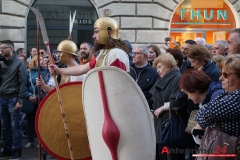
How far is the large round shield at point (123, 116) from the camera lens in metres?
3.39

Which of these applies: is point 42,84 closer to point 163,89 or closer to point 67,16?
point 163,89

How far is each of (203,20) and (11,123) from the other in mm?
8054

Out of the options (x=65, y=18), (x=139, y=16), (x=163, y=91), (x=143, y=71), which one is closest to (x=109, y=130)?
(x=163, y=91)

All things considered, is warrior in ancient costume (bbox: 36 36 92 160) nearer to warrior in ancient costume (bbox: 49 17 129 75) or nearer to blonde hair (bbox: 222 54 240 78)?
warrior in ancient costume (bbox: 49 17 129 75)

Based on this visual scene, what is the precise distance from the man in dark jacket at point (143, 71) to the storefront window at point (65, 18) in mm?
7232

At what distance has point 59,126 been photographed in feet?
15.2

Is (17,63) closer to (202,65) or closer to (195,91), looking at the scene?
(202,65)

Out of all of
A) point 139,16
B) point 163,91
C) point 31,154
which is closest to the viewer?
point 163,91

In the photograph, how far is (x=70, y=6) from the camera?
1382cm

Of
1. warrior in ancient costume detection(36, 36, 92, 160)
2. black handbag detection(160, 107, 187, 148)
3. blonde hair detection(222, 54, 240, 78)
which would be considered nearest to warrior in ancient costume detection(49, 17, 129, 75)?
warrior in ancient costume detection(36, 36, 92, 160)

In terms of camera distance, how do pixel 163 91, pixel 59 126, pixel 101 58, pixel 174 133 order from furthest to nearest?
pixel 163 91 < pixel 174 133 < pixel 59 126 < pixel 101 58

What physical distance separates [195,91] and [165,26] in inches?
382

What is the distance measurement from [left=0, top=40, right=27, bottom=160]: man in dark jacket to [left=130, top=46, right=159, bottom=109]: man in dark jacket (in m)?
2.09

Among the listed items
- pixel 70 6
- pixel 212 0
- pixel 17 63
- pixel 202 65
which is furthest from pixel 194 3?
pixel 202 65
